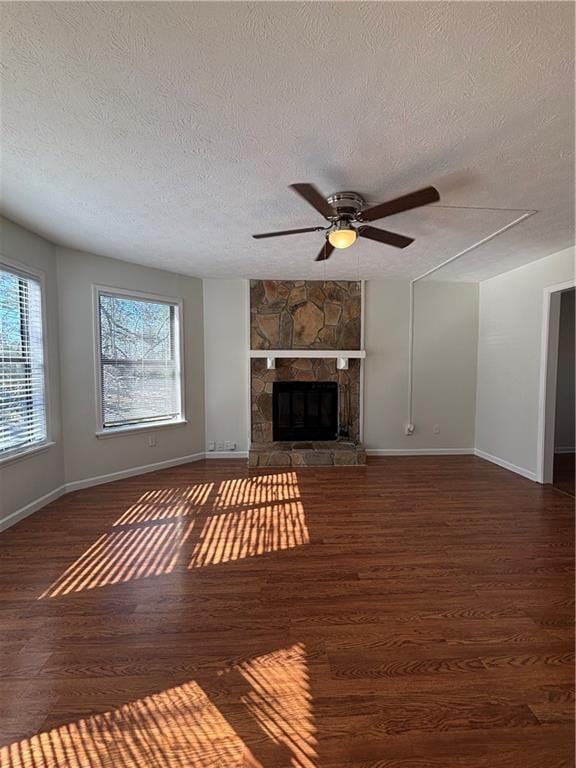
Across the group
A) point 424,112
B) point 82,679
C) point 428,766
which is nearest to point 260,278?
point 424,112

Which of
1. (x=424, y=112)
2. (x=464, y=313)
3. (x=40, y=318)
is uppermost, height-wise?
(x=424, y=112)

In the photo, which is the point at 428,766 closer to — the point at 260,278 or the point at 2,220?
the point at 2,220

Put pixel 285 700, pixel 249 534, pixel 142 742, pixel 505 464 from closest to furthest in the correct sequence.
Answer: pixel 142 742 < pixel 285 700 < pixel 249 534 < pixel 505 464

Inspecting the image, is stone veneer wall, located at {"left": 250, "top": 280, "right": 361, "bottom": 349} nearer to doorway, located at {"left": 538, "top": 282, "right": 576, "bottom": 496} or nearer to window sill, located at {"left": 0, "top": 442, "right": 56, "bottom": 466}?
doorway, located at {"left": 538, "top": 282, "right": 576, "bottom": 496}

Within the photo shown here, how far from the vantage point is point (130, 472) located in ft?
13.5

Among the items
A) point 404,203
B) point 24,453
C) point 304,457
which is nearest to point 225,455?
point 304,457

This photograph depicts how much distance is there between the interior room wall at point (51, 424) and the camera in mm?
2857

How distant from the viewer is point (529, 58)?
130 centimetres

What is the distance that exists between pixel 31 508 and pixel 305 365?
3496mm

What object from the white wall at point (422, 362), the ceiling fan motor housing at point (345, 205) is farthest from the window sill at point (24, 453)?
the white wall at point (422, 362)

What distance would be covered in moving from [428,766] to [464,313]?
4.99 m

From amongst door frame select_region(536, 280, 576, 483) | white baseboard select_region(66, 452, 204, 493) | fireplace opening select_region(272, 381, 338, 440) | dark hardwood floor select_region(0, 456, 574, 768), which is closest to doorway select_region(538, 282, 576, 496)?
door frame select_region(536, 280, 576, 483)

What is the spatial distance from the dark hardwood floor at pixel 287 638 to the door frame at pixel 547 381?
35.8 inches

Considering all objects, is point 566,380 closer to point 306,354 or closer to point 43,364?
point 306,354
